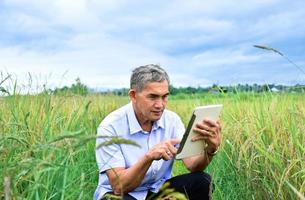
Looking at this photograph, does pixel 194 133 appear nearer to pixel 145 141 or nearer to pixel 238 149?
pixel 145 141

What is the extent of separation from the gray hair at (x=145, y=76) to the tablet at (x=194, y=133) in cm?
42

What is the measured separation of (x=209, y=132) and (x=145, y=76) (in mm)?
501

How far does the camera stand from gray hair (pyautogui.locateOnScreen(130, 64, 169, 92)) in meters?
2.90

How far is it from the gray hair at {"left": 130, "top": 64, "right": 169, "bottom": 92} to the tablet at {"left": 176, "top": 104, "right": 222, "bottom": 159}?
42cm

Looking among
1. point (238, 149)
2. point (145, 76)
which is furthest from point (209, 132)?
point (238, 149)

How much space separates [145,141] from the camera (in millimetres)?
3096

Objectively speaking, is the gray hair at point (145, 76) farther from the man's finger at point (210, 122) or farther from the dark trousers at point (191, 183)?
the dark trousers at point (191, 183)

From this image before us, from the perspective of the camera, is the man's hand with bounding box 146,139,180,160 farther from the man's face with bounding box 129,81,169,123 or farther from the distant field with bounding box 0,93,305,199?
the man's face with bounding box 129,81,169,123

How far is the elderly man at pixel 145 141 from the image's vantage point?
9.08 ft

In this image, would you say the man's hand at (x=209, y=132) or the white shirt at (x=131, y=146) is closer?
the man's hand at (x=209, y=132)

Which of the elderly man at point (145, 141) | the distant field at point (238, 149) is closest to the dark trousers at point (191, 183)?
the elderly man at point (145, 141)

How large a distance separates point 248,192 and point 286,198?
0.42 m

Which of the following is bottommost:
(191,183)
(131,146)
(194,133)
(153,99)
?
(191,183)

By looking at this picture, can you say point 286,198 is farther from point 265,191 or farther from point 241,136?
point 241,136
